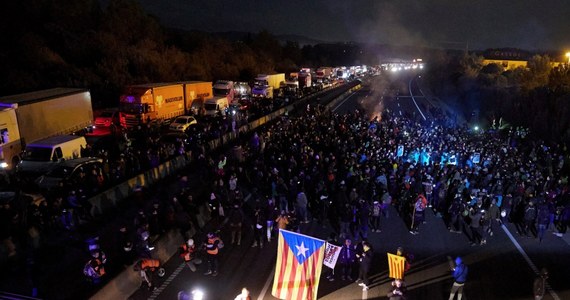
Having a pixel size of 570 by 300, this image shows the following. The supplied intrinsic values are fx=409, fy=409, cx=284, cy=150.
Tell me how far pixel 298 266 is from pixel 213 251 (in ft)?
9.16

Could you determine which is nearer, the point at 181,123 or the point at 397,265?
the point at 397,265

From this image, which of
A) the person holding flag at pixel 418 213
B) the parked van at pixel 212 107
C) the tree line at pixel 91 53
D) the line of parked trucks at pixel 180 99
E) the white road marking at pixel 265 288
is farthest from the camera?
the tree line at pixel 91 53

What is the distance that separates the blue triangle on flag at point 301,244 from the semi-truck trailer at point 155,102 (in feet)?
70.4

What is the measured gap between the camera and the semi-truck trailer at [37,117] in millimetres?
18516

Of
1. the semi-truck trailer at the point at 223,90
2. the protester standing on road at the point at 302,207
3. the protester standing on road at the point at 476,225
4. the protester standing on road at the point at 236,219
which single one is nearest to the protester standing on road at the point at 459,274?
the protester standing on road at the point at 476,225

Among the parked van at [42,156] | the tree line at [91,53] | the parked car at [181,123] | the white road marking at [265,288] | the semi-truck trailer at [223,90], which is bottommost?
the white road marking at [265,288]

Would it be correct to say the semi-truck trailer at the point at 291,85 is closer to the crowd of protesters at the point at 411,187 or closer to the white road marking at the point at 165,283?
the crowd of protesters at the point at 411,187

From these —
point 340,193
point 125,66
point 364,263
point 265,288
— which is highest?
point 125,66

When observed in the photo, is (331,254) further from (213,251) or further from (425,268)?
(425,268)

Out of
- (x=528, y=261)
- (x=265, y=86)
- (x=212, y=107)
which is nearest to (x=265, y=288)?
(x=528, y=261)

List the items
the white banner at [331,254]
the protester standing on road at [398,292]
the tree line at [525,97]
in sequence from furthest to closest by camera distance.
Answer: the tree line at [525,97]
the white banner at [331,254]
the protester standing on road at [398,292]

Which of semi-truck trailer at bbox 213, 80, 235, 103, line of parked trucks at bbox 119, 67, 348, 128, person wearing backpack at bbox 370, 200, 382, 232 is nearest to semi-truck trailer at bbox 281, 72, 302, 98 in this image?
line of parked trucks at bbox 119, 67, 348, 128

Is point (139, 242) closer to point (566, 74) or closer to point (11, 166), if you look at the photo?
point (11, 166)

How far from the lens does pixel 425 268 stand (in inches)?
443
